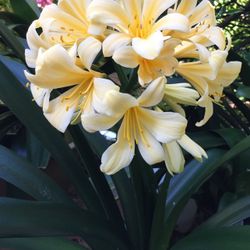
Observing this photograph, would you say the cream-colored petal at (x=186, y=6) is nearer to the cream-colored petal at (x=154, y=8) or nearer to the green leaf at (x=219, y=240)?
the cream-colored petal at (x=154, y=8)

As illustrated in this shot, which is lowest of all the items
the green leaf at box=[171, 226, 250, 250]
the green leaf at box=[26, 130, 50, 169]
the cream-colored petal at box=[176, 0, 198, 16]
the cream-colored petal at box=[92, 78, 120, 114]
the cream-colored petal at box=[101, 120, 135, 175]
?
the green leaf at box=[26, 130, 50, 169]

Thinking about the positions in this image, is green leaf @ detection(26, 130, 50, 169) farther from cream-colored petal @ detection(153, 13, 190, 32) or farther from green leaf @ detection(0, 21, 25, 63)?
cream-colored petal @ detection(153, 13, 190, 32)

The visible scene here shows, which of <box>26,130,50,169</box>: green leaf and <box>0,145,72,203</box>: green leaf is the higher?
<box>0,145,72,203</box>: green leaf

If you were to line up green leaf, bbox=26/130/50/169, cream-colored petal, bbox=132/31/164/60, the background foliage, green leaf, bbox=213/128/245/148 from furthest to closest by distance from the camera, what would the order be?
green leaf, bbox=26/130/50/169 → green leaf, bbox=213/128/245/148 → the background foliage → cream-colored petal, bbox=132/31/164/60

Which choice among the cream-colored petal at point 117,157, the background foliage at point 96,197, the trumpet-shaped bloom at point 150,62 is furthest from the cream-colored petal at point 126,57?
the background foliage at point 96,197

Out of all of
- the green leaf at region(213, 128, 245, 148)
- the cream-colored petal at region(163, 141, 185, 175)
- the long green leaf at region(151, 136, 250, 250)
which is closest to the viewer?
the cream-colored petal at region(163, 141, 185, 175)

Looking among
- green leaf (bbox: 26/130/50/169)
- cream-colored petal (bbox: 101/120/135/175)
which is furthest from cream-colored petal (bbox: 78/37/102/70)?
green leaf (bbox: 26/130/50/169)

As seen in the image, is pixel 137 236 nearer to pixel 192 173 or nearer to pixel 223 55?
pixel 192 173
